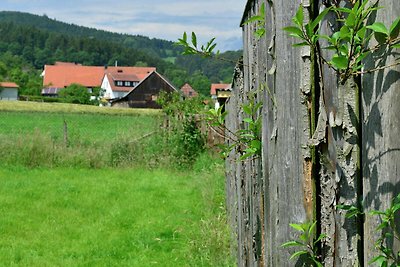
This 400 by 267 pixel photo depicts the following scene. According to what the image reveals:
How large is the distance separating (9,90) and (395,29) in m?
105

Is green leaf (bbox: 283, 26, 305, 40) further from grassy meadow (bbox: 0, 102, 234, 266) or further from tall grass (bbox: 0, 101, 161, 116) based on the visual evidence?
tall grass (bbox: 0, 101, 161, 116)

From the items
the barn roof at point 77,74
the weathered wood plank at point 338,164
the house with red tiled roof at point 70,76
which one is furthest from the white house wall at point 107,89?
the weathered wood plank at point 338,164

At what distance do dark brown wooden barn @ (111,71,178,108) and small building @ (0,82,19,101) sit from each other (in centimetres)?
2507

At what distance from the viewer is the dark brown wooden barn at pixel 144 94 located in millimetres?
77169

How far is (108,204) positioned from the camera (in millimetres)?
9508

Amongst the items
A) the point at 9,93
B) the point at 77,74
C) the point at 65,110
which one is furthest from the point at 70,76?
the point at 65,110

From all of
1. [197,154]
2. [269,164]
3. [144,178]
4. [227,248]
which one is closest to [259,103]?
[269,164]

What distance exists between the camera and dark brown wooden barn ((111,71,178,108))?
77.2 m

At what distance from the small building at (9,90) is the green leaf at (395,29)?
335 feet

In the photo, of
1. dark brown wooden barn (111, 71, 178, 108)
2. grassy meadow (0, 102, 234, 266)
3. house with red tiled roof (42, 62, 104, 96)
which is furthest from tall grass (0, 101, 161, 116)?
house with red tiled roof (42, 62, 104, 96)

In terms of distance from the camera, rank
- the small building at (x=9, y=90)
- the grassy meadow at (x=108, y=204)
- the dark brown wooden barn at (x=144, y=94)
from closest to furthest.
Result: 1. the grassy meadow at (x=108, y=204)
2. the dark brown wooden barn at (x=144, y=94)
3. the small building at (x=9, y=90)

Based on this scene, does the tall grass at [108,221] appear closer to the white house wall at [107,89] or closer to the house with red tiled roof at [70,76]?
the white house wall at [107,89]

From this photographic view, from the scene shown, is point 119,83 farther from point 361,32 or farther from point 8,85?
point 361,32

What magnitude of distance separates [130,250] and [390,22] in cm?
548
